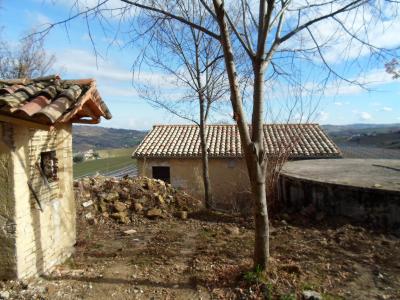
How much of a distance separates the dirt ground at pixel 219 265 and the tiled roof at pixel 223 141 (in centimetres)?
998

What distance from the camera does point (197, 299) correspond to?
4.07 m

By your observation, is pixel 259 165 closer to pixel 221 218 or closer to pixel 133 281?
pixel 133 281

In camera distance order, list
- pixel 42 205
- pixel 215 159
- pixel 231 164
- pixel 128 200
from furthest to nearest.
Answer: pixel 215 159, pixel 231 164, pixel 128 200, pixel 42 205

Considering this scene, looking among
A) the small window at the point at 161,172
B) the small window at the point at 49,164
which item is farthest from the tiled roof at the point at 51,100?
the small window at the point at 161,172

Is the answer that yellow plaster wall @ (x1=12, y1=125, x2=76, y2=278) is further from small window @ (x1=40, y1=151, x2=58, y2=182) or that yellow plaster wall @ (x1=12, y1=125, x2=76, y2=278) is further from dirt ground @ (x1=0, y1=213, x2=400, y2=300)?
dirt ground @ (x1=0, y1=213, x2=400, y2=300)

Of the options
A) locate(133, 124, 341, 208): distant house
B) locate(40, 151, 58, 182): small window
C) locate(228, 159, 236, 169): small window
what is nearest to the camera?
locate(40, 151, 58, 182): small window

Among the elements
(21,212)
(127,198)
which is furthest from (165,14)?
(127,198)

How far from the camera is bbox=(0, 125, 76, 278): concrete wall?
163 inches

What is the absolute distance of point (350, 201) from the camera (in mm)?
7484

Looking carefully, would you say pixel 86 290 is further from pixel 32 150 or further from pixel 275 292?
pixel 275 292

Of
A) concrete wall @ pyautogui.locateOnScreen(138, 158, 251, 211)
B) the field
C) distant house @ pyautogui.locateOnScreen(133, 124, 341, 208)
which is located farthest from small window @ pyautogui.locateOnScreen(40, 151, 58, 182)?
the field

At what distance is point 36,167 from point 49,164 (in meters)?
0.41

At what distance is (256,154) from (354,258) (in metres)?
2.44

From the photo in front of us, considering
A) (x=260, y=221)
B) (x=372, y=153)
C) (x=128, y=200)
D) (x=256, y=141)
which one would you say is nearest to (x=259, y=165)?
(x=256, y=141)
